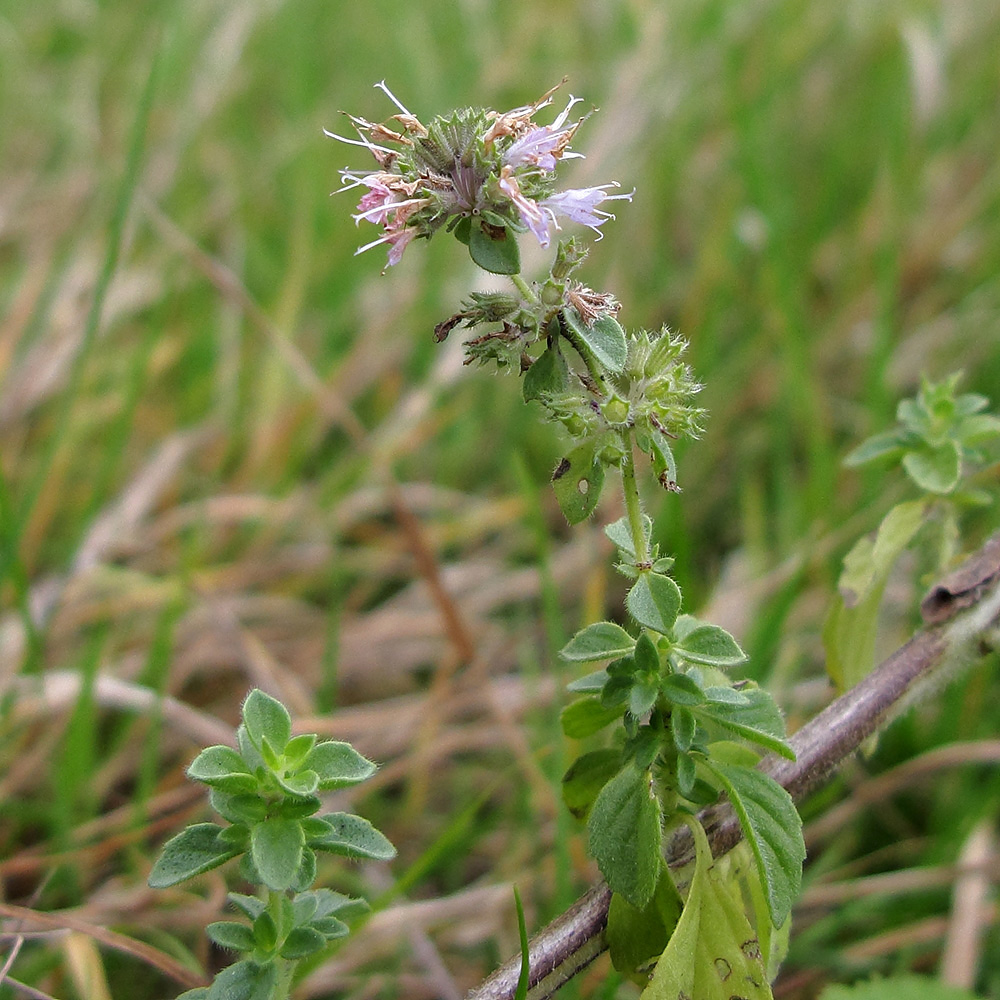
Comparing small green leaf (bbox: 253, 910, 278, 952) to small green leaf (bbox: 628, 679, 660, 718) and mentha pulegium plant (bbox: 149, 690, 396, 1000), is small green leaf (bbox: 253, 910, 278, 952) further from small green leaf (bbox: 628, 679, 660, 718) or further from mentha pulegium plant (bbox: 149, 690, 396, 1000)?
small green leaf (bbox: 628, 679, 660, 718)

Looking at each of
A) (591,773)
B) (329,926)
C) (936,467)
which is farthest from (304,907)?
(936,467)

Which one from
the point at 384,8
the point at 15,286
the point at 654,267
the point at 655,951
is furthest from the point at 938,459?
the point at 384,8

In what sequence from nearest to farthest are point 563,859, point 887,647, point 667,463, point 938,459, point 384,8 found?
point 667,463, point 938,459, point 563,859, point 887,647, point 384,8

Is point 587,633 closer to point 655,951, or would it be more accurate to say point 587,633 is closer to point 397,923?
point 655,951

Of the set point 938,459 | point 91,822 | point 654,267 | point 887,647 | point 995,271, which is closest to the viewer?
point 938,459

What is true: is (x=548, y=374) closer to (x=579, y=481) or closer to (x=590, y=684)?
(x=579, y=481)

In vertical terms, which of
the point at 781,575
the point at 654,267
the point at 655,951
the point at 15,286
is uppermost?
the point at 15,286
